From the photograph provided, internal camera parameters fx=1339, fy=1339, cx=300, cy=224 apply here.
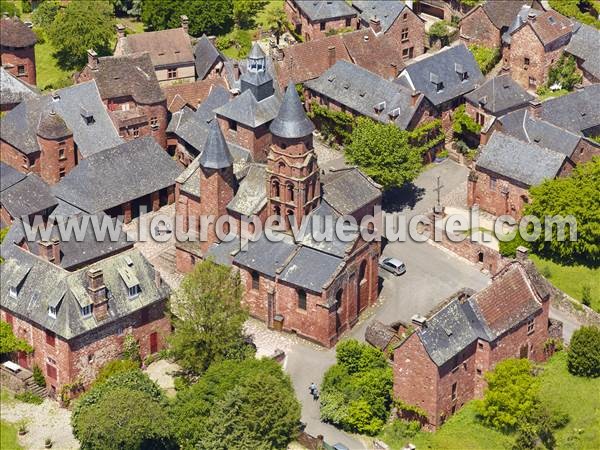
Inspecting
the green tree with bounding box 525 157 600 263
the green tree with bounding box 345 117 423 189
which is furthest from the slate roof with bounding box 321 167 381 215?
the green tree with bounding box 525 157 600 263

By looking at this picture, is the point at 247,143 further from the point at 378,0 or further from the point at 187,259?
the point at 378,0

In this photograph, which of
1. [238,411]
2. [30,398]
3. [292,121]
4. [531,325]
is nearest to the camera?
[238,411]

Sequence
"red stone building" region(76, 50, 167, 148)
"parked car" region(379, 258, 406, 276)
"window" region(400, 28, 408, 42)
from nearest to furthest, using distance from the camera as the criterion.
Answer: "parked car" region(379, 258, 406, 276) → "red stone building" region(76, 50, 167, 148) → "window" region(400, 28, 408, 42)

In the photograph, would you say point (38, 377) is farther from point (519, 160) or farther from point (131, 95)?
point (519, 160)

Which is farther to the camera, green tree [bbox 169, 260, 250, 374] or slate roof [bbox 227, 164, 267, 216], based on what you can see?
slate roof [bbox 227, 164, 267, 216]

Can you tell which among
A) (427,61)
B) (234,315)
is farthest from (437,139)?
(234,315)

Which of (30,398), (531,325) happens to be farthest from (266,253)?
(531,325)

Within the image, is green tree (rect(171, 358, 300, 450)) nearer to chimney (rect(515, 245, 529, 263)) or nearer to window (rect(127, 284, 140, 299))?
window (rect(127, 284, 140, 299))
